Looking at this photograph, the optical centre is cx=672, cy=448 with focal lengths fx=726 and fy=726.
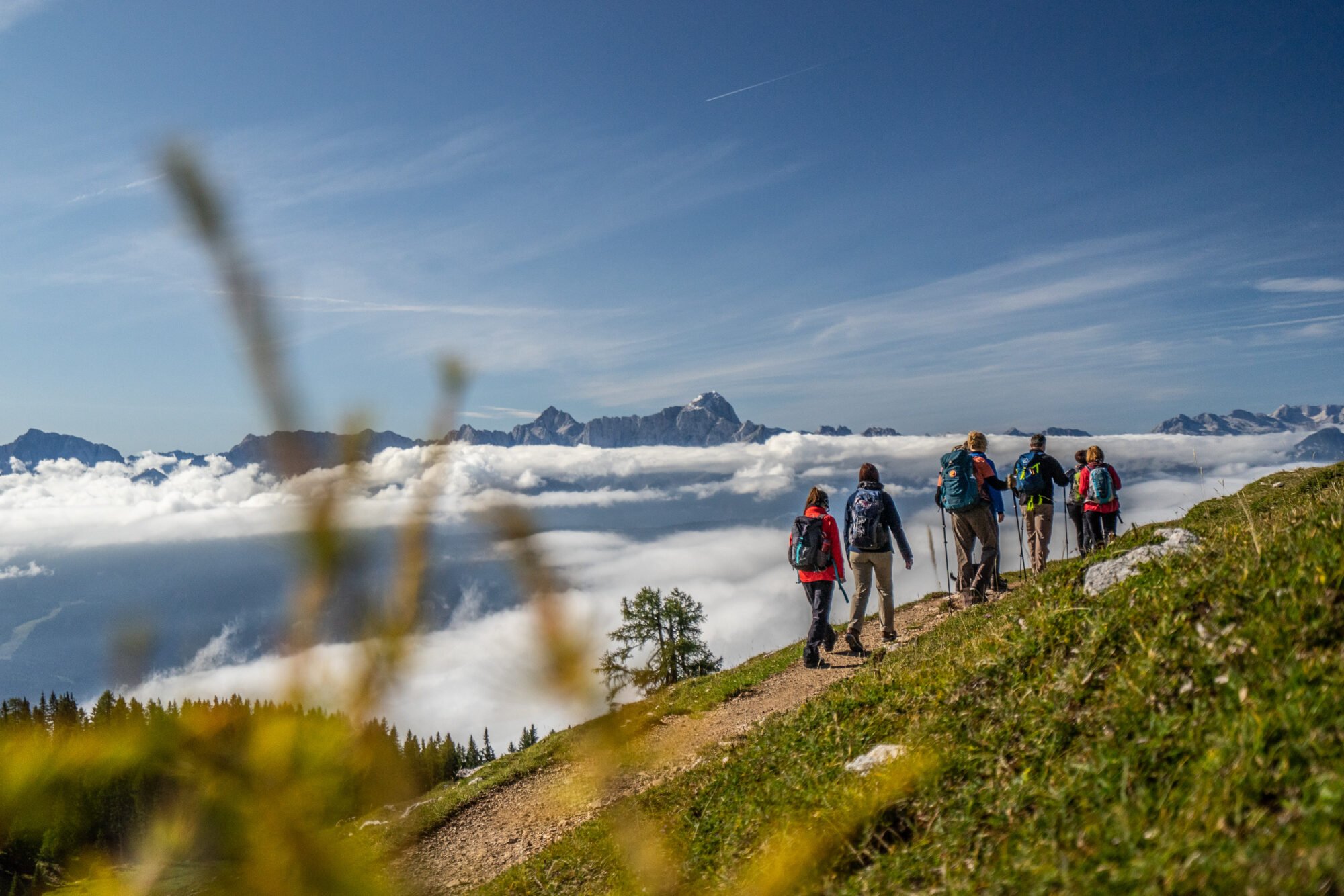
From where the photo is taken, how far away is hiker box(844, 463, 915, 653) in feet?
42.5

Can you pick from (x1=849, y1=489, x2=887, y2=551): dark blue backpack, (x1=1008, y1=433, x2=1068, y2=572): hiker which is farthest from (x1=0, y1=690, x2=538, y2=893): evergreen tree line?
(x1=1008, y1=433, x2=1068, y2=572): hiker

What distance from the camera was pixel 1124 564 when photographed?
703cm

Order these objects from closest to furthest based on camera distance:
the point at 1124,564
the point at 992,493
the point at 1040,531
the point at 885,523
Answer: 1. the point at 1124,564
2. the point at 885,523
3. the point at 992,493
4. the point at 1040,531

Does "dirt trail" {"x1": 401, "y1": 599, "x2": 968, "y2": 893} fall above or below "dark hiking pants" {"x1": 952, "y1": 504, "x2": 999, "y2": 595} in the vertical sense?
below

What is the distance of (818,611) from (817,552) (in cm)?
114

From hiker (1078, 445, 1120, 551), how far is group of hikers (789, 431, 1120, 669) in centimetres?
2

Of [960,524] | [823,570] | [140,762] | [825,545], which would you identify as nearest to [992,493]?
[960,524]

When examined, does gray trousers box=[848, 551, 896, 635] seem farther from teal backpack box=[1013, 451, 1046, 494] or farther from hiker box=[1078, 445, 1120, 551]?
hiker box=[1078, 445, 1120, 551]

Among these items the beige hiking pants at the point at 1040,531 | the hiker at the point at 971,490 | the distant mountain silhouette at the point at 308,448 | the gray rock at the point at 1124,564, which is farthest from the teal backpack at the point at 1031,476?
the distant mountain silhouette at the point at 308,448

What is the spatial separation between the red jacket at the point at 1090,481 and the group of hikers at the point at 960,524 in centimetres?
2

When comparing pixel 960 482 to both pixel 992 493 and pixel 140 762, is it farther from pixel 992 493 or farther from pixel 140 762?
pixel 140 762

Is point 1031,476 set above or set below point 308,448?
below

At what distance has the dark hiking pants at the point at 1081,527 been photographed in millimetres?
15633

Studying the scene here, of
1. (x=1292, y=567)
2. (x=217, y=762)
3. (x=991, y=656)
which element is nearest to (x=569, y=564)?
(x=217, y=762)
